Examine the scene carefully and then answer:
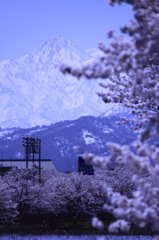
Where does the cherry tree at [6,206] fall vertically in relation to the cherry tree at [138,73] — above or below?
below

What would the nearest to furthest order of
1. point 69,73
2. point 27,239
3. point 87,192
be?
point 69,73
point 27,239
point 87,192

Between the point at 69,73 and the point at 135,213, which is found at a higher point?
the point at 69,73

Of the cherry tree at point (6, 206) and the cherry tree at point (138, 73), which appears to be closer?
the cherry tree at point (138, 73)

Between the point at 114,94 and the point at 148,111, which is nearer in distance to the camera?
the point at 148,111

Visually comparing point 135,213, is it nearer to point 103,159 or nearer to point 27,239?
point 103,159

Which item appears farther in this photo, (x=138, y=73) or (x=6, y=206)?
(x=6, y=206)

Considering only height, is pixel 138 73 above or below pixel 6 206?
above

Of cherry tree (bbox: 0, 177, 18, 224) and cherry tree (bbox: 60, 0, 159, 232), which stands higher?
cherry tree (bbox: 60, 0, 159, 232)

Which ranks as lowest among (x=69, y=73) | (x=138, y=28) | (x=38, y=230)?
(x=38, y=230)

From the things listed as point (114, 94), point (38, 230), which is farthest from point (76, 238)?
point (114, 94)

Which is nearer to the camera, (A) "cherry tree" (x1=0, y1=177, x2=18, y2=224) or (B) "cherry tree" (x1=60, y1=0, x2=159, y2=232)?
(B) "cherry tree" (x1=60, y1=0, x2=159, y2=232)

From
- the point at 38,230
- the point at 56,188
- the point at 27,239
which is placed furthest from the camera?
the point at 56,188

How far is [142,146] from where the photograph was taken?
5.16 m

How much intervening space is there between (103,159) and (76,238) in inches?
1070
